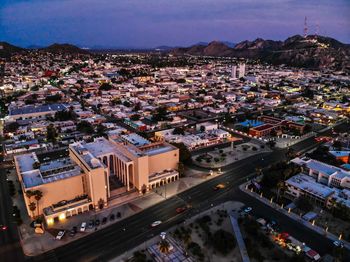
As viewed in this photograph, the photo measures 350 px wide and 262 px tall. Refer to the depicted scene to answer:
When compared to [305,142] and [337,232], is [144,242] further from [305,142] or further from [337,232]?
[305,142]

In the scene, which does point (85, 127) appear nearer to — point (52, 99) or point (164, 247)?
point (52, 99)

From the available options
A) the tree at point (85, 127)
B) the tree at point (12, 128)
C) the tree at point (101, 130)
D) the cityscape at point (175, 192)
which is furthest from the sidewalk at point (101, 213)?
the tree at point (12, 128)

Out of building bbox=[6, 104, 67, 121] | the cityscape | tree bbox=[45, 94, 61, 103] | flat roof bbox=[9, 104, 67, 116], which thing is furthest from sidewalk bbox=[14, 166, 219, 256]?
tree bbox=[45, 94, 61, 103]

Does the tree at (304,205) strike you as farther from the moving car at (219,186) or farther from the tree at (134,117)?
the tree at (134,117)

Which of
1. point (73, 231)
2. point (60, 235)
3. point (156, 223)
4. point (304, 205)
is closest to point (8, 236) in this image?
point (60, 235)

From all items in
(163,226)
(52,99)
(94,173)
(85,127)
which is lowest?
(163,226)

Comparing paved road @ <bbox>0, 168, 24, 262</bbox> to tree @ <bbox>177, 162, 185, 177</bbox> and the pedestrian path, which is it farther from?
tree @ <bbox>177, 162, 185, 177</bbox>

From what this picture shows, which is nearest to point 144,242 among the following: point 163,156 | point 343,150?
point 163,156
